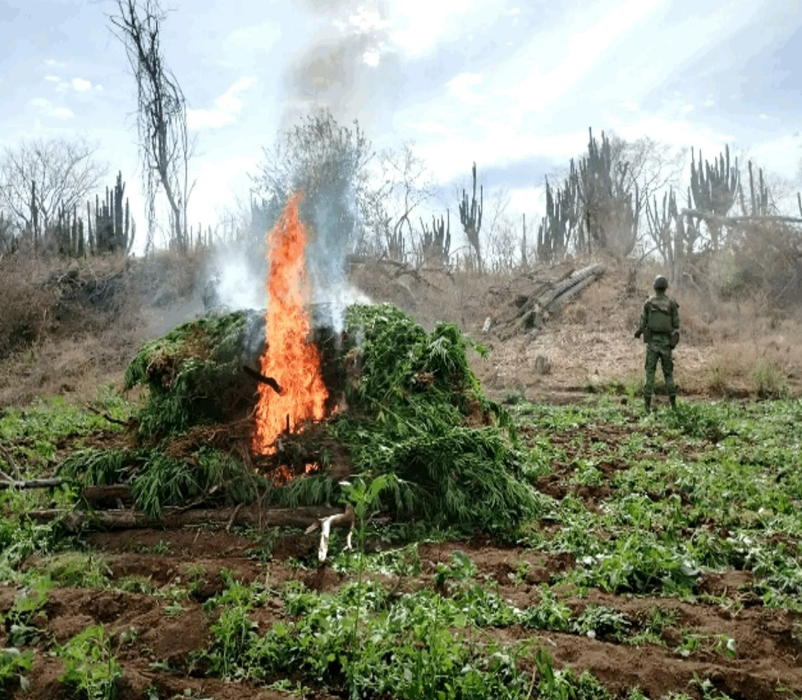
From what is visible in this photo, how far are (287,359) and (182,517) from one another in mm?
1922

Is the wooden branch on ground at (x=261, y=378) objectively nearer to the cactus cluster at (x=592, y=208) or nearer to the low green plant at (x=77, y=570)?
the low green plant at (x=77, y=570)

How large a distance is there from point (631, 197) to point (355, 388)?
33729mm

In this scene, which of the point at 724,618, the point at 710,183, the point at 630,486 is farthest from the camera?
the point at 710,183

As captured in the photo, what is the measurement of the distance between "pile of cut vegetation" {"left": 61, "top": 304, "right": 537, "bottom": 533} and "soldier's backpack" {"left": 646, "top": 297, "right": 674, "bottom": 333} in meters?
5.56

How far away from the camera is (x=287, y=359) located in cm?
702

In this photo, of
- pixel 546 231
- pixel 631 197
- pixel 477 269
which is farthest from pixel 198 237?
pixel 631 197

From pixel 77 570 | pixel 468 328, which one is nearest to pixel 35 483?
pixel 77 570

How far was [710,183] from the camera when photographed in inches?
1435

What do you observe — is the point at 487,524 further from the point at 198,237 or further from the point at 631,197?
the point at 631,197

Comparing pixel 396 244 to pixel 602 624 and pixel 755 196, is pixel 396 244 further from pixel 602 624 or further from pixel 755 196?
pixel 602 624

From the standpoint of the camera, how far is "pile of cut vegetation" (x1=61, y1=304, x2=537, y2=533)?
5.79 metres

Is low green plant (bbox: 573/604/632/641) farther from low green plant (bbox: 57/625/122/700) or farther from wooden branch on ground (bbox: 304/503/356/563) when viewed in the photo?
low green plant (bbox: 57/625/122/700)

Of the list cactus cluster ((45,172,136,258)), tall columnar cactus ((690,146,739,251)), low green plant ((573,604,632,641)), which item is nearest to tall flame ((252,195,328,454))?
low green plant ((573,604,632,641))

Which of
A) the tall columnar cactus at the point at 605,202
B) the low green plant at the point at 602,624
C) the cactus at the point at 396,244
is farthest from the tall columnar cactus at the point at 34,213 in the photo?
the low green plant at the point at 602,624
